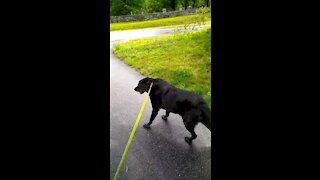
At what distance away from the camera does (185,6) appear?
3361mm

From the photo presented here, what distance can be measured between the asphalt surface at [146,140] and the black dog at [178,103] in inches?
3.4

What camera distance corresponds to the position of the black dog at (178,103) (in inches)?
113

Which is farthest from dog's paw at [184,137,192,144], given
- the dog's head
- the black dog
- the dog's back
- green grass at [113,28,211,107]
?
the dog's head

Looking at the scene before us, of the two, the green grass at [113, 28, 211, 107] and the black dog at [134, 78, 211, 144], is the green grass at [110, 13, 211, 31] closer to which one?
the green grass at [113, 28, 211, 107]

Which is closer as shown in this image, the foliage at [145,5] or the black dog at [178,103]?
the foliage at [145,5]

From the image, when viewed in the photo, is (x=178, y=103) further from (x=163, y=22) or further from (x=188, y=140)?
(x=163, y=22)

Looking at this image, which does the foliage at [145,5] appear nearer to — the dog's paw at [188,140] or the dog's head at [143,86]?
the dog's head at [143,86]

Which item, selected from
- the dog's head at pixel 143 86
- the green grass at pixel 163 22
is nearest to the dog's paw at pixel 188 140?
the dog's head at pixel 143 86

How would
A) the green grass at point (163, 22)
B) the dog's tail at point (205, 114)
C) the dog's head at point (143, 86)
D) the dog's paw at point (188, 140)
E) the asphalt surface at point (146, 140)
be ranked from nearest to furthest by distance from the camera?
1. the asphalt surface at point (146, 140)
2. the dog's tail at point (205, 114)
3. the dog's paw at point (188, 140)
4. the dog's head at point (143, 86)
5. the green grass at point (163, 22)

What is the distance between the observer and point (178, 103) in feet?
9.99
